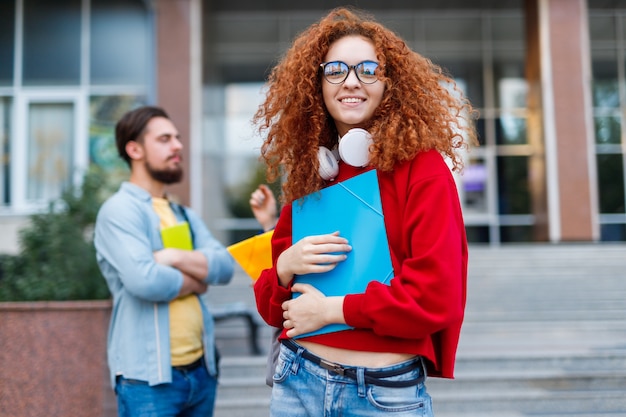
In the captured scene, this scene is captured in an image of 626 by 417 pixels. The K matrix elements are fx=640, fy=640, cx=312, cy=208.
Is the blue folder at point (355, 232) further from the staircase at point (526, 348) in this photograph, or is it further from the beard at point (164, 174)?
the staircase at point (526, 348)

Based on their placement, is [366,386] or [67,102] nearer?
[366,386]

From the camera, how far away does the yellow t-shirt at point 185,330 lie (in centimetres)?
305

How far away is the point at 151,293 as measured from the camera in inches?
116

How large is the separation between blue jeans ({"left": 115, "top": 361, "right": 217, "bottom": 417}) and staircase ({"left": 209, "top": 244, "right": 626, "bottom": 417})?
1.99m

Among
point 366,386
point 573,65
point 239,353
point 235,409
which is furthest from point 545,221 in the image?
point 366,386

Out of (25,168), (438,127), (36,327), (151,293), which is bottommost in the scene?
(36,327)

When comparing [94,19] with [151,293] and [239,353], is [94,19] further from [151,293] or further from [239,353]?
[151,293]

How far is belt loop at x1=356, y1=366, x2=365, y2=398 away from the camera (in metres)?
1.73

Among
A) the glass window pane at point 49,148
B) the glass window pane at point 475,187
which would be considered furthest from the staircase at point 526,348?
the glass window pane at point 475,187

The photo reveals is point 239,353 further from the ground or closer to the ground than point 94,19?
closer to the ground

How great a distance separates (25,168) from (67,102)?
163 centimetres

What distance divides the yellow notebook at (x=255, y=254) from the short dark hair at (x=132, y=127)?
949 millimetres

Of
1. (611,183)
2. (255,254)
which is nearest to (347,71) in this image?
(255,254)

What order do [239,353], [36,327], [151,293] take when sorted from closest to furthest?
1. [151,293]
2. [36,327]
3. [239,353]
